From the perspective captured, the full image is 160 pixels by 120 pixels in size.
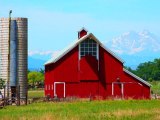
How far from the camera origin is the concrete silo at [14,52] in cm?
5091

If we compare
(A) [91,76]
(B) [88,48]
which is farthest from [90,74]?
(B) [88,48]

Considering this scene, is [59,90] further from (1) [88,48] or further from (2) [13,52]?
(2) [13,52]

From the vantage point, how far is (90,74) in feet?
169

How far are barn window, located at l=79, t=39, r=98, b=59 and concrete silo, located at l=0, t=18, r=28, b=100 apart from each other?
554 cm

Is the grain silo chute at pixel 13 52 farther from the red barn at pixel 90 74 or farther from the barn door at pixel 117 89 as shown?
the barn door at pixel 117 89

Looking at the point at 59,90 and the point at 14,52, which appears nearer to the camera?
the point at 59,90

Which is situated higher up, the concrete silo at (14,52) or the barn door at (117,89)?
the concrete silo at (14,52)

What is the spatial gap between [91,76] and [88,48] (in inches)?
107

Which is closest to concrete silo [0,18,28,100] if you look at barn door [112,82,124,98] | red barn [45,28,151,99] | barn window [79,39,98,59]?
red barn [45,28,151,99]

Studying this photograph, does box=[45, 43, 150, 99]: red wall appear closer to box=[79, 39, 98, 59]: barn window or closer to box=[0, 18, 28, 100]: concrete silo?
box=[79, 39, 98, 59]: barn window

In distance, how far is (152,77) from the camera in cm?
16050

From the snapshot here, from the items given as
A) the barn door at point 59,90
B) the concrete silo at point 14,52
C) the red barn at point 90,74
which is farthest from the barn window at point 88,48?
the concrete silo at point 14,52

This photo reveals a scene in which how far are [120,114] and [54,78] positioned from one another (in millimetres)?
24064

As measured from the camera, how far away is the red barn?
5112cm
